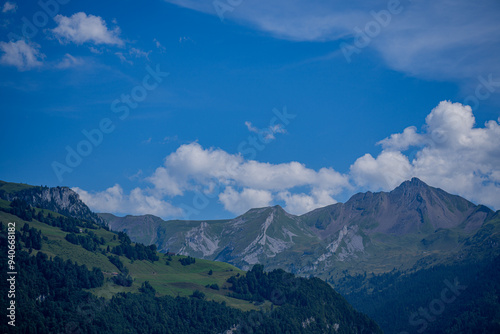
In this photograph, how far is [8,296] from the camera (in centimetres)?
19900

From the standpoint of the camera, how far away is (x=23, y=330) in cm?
18975

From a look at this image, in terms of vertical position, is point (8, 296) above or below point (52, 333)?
above

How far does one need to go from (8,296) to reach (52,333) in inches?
960

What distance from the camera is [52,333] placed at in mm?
198875

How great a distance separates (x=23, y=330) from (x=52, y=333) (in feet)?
42.2

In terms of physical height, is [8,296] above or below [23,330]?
above

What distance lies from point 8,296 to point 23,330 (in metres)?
18.1
